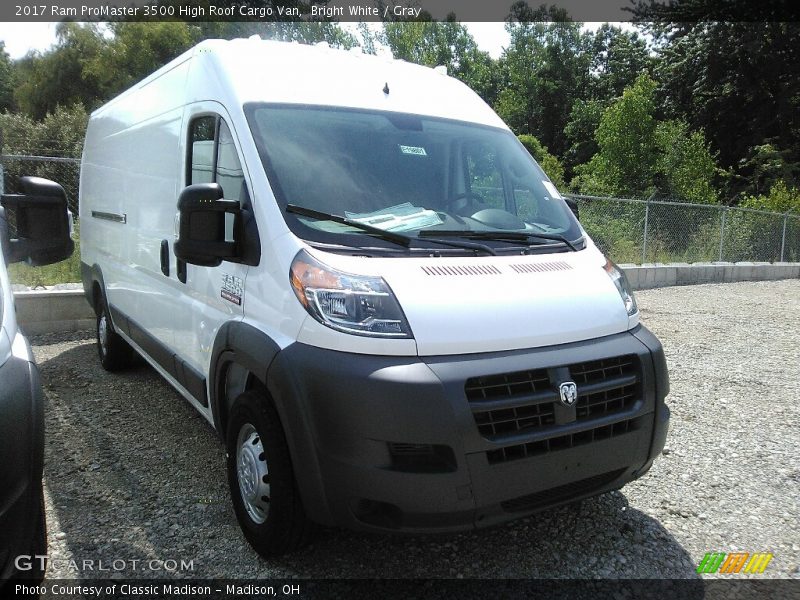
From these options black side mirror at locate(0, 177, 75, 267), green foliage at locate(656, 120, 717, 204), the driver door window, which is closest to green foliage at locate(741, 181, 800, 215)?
green foliage at locate(656, 120, 717, 204)

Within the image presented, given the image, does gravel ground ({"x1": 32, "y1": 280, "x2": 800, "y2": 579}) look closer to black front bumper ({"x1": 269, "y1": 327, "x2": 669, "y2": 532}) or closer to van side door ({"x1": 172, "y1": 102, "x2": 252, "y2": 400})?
black front bumper ({"x1": 269, "y1": 327, "x2": 669, "y2": 532})

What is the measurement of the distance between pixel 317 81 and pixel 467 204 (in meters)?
1.04

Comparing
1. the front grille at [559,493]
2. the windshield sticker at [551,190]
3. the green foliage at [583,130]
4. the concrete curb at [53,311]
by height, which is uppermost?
the green foliage at [583,130]

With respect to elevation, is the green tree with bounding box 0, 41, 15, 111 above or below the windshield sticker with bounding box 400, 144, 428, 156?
above

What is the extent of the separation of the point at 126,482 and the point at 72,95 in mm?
40111

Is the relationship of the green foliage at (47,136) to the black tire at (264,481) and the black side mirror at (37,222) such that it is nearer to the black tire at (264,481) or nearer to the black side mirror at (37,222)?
the black side mirror at (37,222)

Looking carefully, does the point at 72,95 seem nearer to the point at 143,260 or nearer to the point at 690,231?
the point at 690,231

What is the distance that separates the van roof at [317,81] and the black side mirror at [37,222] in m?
0.95

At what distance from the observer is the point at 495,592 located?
2.78 m

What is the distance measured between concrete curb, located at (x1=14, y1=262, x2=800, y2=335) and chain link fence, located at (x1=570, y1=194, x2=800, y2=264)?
331 mm

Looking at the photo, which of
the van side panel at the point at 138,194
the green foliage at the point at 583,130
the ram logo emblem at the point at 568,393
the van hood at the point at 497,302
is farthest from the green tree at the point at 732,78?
the ram logo emblem at the point at 568,393

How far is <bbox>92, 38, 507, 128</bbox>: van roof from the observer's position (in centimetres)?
329

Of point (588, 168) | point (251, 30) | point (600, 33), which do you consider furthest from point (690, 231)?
point (600, 33)

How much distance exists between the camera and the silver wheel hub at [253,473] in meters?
2.85
